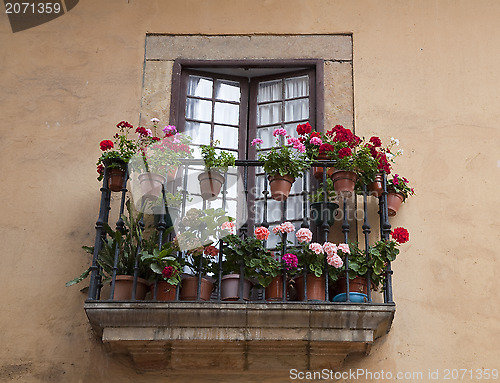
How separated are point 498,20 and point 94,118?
375 centimetres

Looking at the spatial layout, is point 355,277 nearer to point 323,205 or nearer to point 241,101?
point 323,205

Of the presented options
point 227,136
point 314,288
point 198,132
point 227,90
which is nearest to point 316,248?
point 314,288

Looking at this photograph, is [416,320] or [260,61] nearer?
[416,320]

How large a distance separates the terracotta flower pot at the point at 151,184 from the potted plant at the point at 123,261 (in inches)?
9.7

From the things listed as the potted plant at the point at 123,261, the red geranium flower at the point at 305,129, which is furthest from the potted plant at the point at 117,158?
the red geranium flower at the point at 305,129

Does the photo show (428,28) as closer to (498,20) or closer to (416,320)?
(498,20)

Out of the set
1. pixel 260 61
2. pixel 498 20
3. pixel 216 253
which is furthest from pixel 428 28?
pixel 216 253

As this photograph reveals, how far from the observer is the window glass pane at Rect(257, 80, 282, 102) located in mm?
8000

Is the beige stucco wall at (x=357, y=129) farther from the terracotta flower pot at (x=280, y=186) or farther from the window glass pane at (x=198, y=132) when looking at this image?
the terracotta flower pot at (x=280, y=186)

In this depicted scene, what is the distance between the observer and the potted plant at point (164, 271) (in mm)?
6352

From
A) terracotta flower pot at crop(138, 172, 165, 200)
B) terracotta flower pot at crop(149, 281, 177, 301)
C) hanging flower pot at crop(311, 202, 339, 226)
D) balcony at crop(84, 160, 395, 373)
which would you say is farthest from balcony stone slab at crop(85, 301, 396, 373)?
terracotta flower pot at crop(138, 172, 165, 200)

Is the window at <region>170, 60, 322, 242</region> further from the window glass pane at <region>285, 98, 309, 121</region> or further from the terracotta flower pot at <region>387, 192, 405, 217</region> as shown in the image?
the terracotta flower pot at <region>387, 192, 405, 217</region>

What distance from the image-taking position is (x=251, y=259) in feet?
21.5

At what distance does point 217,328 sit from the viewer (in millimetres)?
6305
